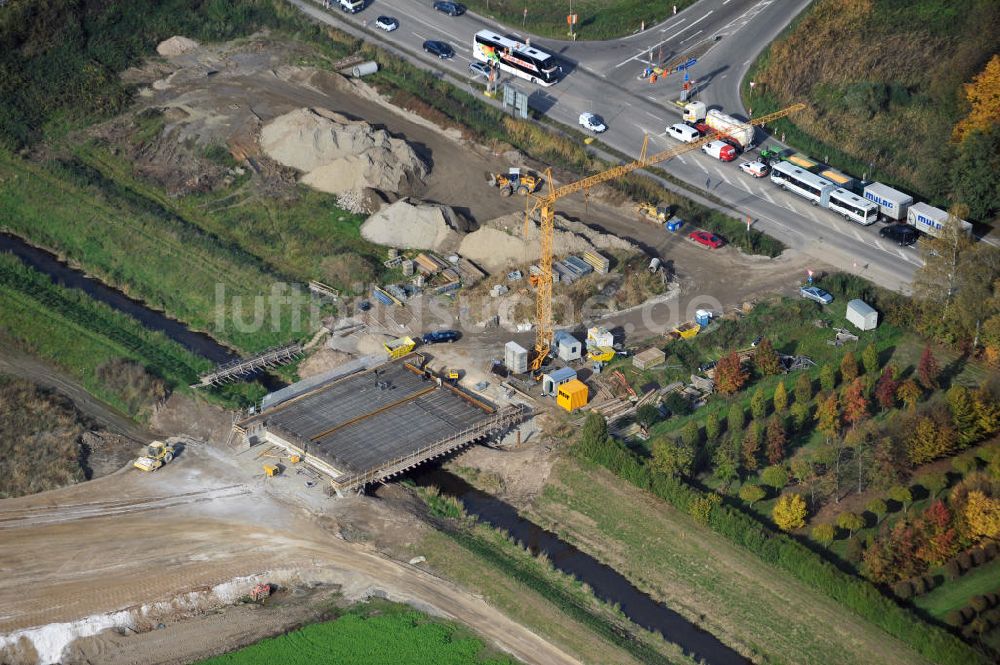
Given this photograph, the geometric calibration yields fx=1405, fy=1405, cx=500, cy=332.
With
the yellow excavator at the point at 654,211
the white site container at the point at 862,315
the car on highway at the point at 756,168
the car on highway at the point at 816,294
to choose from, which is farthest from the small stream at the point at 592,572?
the car on highway at the point at 756,168

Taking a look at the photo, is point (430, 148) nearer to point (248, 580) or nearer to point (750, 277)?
point (750, 277)

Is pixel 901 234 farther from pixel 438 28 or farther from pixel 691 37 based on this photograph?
pixel 438 28

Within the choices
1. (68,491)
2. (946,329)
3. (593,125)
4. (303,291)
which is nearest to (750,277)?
(946,329)

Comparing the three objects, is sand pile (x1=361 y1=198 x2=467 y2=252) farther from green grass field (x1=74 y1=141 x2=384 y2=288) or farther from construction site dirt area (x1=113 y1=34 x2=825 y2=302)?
green grass field (x1=74 y1=141 x2=384 y2=288)

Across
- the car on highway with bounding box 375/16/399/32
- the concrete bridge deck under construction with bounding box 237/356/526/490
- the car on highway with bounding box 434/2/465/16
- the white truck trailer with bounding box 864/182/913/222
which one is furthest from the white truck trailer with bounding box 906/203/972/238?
the car on highway with bounding box 375/16/399/32

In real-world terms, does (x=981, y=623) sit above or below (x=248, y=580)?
above

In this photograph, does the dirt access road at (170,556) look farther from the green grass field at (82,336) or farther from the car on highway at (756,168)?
the car on highway at (756,168)

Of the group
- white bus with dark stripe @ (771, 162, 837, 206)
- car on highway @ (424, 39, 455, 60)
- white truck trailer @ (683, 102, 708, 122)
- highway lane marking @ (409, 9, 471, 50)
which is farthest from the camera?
highway lane marking @ (409, 9, 471, 50)
